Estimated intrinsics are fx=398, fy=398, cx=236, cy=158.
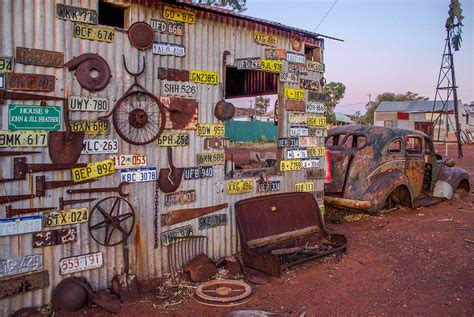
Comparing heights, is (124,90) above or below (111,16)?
below

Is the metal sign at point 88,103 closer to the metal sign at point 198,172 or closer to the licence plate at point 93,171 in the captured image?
the licence plate at point 93,171

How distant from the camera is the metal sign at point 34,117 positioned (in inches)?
161

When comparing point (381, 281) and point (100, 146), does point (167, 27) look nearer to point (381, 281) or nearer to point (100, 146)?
point (100, 146)

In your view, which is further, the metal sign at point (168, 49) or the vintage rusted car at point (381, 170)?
the vintage rusted car at point (381, 170)

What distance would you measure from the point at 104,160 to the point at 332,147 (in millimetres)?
6027

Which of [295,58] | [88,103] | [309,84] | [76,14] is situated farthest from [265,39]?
[88,103]

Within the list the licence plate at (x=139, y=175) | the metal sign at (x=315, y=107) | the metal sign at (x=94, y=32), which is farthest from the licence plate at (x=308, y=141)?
the metal sign at (x=94, y=32)

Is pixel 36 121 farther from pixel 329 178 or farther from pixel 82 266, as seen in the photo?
pixel 329 178

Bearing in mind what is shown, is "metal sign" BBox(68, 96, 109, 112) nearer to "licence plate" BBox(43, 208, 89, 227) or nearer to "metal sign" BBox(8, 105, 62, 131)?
"metal sign" BBox(8, 105, 62, 131)

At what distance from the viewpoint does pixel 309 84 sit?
712 centimetres

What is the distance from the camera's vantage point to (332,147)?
9.39m

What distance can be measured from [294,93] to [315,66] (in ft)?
2.60

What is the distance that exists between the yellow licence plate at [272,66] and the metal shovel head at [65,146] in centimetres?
312

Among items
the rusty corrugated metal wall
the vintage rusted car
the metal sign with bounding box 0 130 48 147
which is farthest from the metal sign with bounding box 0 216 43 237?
the vintage rusted car
